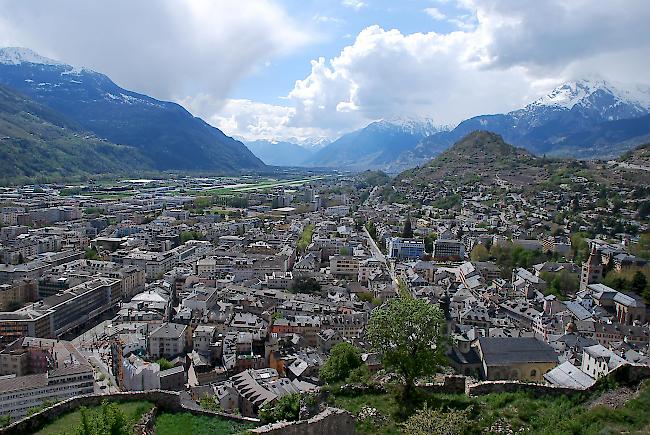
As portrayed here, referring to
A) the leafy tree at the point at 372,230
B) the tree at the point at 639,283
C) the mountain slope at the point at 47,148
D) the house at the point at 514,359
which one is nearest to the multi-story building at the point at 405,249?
the leafy tree at the point at 372,230

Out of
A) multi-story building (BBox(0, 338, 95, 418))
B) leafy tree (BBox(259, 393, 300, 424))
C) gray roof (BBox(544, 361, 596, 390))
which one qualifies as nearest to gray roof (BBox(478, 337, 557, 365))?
gray roof (BBox(544, 361, 596, 390))

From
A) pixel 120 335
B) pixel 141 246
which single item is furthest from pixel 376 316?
pixel 141 246

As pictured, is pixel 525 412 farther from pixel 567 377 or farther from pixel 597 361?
pixel 597 361

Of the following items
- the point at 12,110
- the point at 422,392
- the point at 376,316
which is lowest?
the point at 422,392

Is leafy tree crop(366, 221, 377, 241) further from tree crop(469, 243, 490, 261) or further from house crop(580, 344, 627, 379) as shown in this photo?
house crop(580, 344, 627, 379)

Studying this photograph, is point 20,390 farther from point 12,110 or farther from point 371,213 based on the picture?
point 12,110
